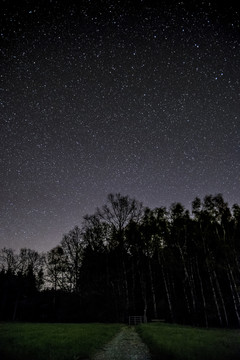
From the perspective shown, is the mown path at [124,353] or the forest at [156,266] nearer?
the mown path at [124,353]

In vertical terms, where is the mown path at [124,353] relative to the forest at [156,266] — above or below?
below

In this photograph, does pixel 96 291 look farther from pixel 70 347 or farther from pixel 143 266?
pixel 70 347

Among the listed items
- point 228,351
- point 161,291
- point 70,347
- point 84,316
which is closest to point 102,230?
point 84,316

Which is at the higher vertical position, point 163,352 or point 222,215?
point 222,215

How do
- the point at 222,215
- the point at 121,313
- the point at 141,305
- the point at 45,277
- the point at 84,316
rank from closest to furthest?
the point at 222,215, the point at 121,313, the point at 84,316, the point at 141,305, the point at 45,277

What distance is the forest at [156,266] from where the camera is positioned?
21359mm

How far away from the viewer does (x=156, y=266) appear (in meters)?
30.5

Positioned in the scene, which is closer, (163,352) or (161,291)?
(163,352)

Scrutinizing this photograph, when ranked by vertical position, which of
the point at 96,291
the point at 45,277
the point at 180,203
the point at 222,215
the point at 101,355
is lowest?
the point at 101,355

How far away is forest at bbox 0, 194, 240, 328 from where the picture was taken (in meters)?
21.4

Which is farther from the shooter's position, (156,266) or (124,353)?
(156,266)

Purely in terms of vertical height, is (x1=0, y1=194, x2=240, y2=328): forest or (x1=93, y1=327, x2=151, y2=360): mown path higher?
(x1=0, y1=194, x2=240, y2=328): forest

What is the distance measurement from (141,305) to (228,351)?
2569 cm

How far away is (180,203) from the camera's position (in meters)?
25.2
